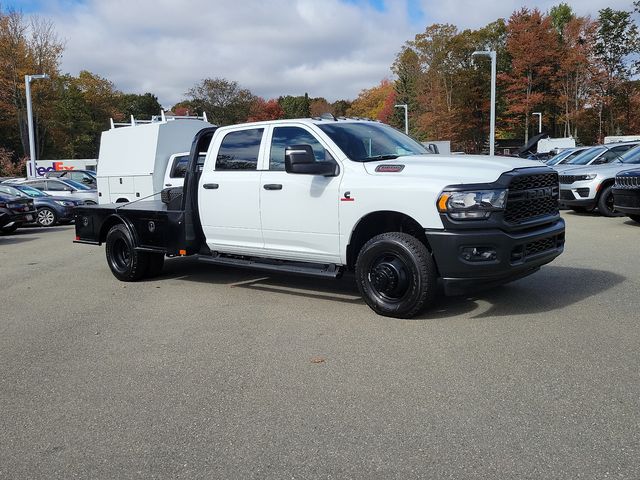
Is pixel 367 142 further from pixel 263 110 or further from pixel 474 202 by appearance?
pixel 263 110

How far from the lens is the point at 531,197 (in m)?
5.80

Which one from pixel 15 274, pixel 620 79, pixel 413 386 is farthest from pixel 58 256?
pixel 620 79

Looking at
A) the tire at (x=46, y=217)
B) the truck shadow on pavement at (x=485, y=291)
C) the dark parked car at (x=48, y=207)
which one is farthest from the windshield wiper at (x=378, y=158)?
the tire at (x=46, y=217)

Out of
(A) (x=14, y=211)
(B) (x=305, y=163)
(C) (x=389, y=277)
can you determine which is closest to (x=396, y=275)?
(C) (x=389, y=277)

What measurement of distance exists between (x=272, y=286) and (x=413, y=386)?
12.8 feet

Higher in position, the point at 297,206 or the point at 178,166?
the point at 178,166

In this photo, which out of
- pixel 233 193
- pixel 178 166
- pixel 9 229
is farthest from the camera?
pixel 9 229

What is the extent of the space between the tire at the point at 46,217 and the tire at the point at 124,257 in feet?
37.9

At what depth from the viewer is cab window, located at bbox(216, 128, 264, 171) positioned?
7.07 m

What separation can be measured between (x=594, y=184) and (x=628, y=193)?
3.04 meters

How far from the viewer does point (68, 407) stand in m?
4.05

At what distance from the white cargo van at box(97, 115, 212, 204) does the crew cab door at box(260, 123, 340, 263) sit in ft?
29.9

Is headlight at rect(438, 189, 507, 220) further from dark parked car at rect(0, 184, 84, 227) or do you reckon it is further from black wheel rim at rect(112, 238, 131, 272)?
dark parked car at rect(0, 184, 84, 227)

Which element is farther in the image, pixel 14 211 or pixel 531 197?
pixel 14 211
